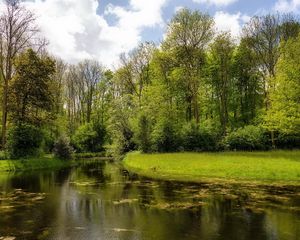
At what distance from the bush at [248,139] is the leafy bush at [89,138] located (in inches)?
1483

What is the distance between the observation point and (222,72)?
6100cm

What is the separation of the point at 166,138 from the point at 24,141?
64.1 feet

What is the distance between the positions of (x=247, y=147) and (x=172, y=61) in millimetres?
20598

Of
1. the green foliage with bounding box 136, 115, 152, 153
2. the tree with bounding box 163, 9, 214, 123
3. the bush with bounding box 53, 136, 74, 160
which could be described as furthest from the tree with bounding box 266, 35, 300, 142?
the bush with bounding box 53, 136, 74, 160

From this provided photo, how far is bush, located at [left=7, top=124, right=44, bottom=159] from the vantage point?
45875 mm

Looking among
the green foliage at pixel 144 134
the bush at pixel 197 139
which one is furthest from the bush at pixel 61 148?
the bush at pixel 197 139

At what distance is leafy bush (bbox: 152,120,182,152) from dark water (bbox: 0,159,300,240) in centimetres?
2508

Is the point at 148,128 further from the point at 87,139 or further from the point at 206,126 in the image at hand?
the point at 87,139

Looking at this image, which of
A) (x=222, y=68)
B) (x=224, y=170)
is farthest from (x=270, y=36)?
(x=224, y=170)

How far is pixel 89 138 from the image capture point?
81.9 metres

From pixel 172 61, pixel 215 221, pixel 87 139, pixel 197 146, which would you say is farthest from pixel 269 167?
pixel 87 139

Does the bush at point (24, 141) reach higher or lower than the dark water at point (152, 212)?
higher

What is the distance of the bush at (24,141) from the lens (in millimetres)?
45875

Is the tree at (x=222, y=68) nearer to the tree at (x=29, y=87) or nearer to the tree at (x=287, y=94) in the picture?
the tree at (x=287, y=94)
